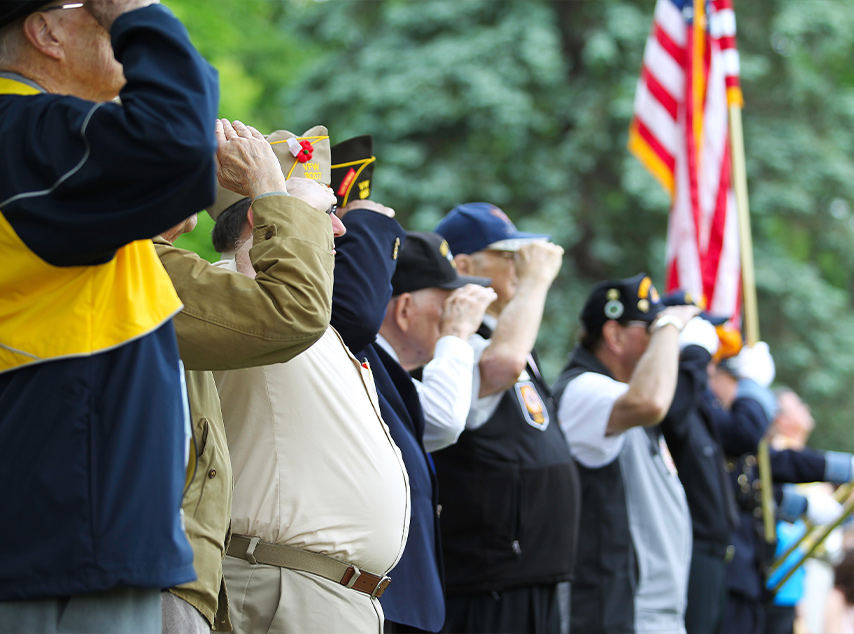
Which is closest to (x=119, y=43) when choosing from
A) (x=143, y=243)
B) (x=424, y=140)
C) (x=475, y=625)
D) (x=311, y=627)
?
(x=143, y=243)

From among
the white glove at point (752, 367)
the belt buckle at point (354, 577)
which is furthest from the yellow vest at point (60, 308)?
the white glove at point (752, 367)

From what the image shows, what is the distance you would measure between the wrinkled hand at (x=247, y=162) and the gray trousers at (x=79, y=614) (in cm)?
98

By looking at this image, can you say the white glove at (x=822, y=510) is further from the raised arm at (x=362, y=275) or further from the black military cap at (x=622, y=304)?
the raised arm at (x=362, y=275)

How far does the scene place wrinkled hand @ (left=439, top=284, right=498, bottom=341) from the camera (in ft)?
13.1

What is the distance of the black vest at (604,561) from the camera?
15.7 ft

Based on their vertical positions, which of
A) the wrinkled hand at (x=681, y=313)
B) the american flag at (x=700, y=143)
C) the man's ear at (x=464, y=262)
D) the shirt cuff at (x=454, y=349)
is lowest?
the shirt cuff at (x=454, y=349)

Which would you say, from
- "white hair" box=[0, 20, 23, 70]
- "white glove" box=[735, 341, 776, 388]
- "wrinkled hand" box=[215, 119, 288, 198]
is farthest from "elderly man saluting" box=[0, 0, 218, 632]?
"white glove" box=[735, 341, 776, 388]

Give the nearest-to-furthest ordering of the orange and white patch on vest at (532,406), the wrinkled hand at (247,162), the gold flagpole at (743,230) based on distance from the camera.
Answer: the wrinkled hand at (247,162), the orange and white patch on vest at (532,406), the gold flagpole at (743,230)

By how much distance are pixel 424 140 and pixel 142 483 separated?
10971 millimetres

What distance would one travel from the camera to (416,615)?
10.6ft

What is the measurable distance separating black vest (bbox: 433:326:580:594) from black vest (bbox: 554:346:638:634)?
556mm

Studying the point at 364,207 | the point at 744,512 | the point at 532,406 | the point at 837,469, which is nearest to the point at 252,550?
the point at 364,207

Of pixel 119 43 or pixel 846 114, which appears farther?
pixel 846 114

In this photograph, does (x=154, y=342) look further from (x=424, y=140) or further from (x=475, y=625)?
(x=424, y=140)
